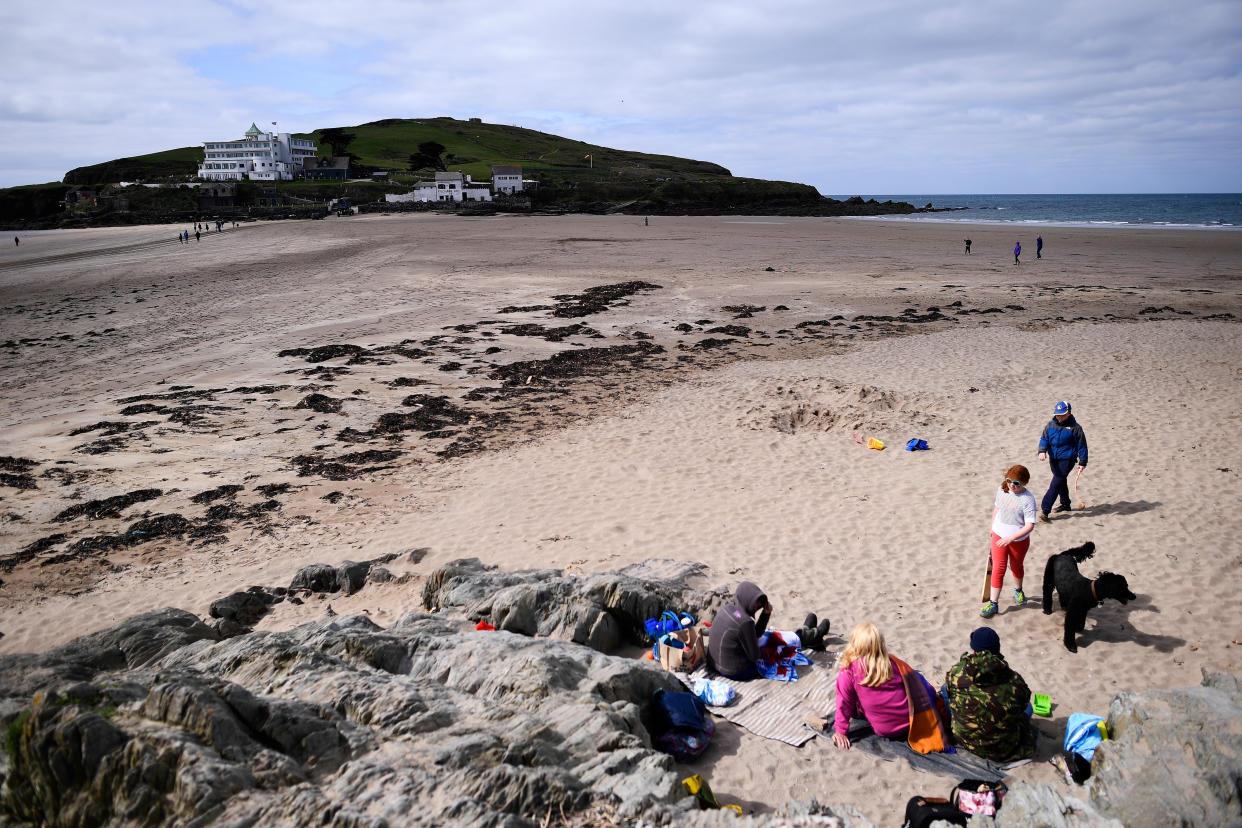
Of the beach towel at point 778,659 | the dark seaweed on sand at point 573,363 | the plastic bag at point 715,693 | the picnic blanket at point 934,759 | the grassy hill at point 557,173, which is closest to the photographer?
the picnic blanket at point 934,759

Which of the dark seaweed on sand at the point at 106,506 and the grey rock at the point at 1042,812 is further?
the dark seaweed on sand at the point at 106,506

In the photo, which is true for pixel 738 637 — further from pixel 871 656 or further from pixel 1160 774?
pixel 1160 774

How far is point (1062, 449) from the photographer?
9.70 m

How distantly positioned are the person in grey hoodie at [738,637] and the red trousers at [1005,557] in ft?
9.17

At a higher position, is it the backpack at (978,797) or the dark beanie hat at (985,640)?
the dark beanie hat at (985,640)

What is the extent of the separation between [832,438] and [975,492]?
10.2 feet

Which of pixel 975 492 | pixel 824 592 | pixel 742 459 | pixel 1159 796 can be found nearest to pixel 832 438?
pixel 742 459

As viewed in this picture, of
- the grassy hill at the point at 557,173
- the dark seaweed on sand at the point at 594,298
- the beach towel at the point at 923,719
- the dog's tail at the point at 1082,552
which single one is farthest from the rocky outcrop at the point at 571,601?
the grassy hill at the point at 557,173

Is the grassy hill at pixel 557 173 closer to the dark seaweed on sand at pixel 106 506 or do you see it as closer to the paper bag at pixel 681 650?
the dark seaweed on sand at pixel 106 506

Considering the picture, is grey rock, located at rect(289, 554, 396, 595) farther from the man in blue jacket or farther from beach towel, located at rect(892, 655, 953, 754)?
the man in blue jacket

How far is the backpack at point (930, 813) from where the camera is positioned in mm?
4668

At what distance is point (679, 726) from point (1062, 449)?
7.07 meters

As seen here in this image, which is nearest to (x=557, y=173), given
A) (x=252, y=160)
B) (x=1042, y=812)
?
(x=252, y=160)

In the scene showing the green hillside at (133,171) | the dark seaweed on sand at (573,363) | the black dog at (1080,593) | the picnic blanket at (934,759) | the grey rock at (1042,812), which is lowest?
the picnic blanket at (934,759)
